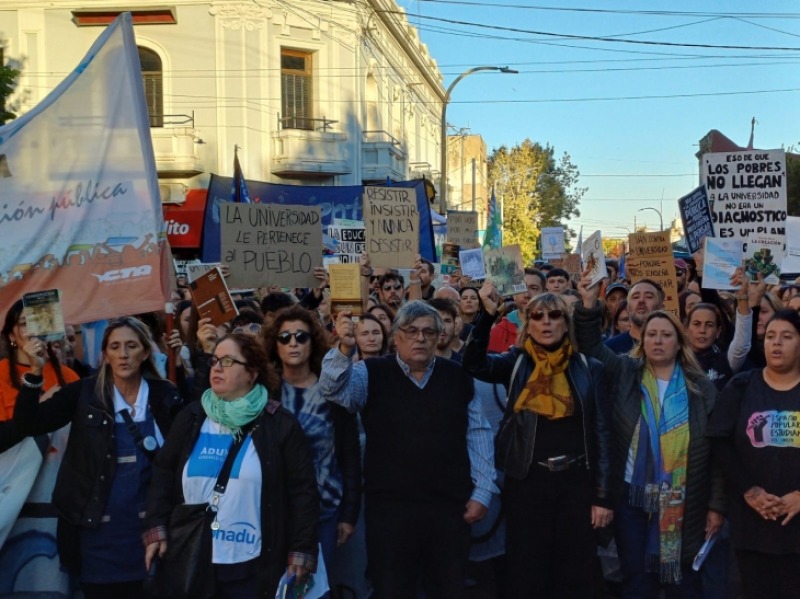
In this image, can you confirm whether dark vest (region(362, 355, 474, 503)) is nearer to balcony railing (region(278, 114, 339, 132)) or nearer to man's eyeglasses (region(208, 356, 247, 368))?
man's eyeglasses (region(208, 356, 247, 368))

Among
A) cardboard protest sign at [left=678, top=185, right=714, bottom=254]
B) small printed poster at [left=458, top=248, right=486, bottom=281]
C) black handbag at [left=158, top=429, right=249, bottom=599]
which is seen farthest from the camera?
small printed poster at [left=458, top=248, right=486, bottom=281]

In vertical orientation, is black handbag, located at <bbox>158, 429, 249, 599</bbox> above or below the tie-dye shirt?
below

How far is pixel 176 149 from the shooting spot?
2205 cm

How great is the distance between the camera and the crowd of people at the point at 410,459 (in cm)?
383

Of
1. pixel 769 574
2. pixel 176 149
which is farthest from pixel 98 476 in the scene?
pixel 176 149

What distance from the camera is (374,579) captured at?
14.0 ft

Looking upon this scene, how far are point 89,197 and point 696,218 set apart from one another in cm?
538

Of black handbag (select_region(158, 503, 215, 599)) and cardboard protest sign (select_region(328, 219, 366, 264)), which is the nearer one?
black handbag (select_region(158, 503, 215, 599))

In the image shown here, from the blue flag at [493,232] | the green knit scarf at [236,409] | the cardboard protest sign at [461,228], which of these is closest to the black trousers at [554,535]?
the green knit scarf at [236,409]

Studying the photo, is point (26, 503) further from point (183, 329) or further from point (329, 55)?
point (329, 55)

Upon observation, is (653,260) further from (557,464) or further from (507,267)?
(557,464)

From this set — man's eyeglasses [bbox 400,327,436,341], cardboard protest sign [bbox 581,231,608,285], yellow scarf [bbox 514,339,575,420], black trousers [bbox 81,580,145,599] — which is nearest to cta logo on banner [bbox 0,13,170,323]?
black trousers [bbox 81,580,145,599]

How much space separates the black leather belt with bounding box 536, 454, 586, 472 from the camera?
14.4ft

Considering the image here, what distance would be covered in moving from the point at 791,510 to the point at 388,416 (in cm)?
187
